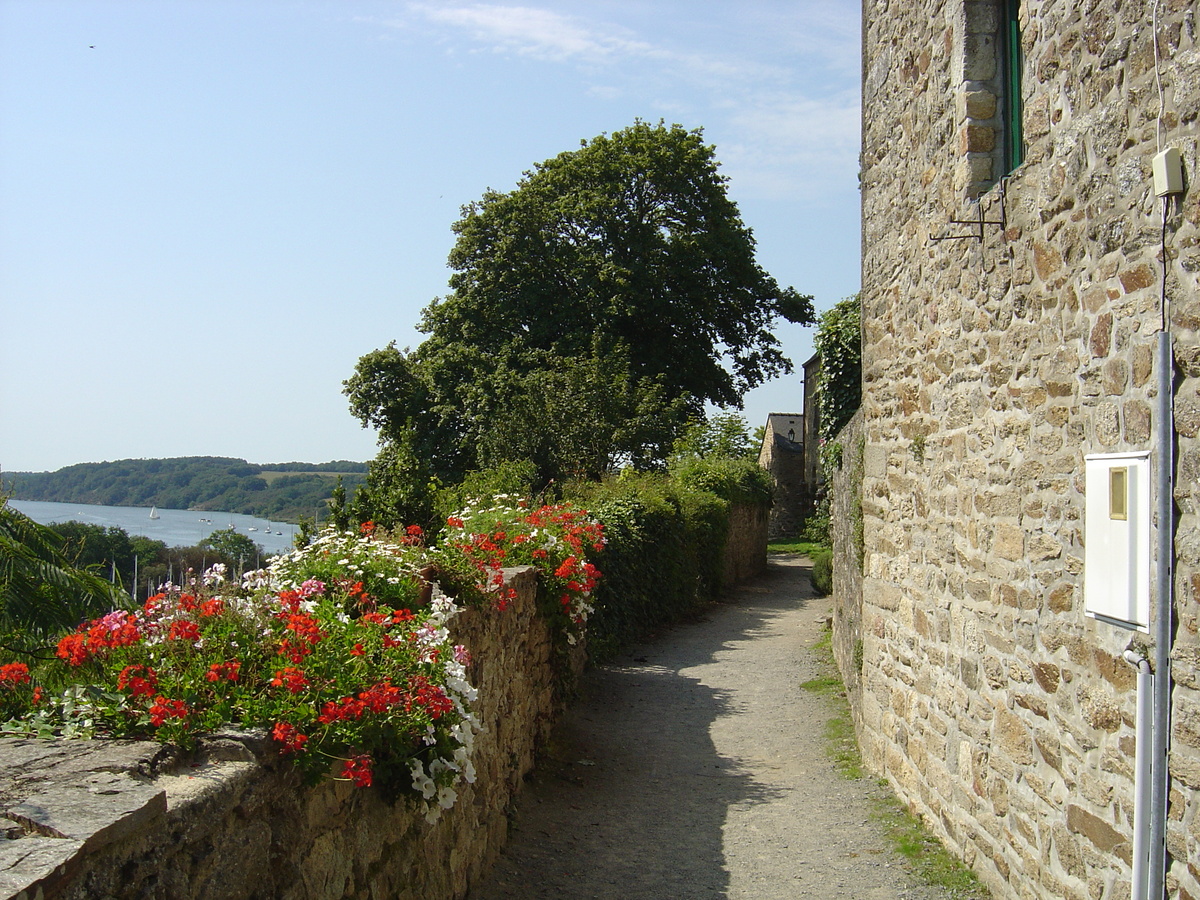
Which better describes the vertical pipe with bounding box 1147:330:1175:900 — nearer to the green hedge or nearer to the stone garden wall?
the stone garden wall

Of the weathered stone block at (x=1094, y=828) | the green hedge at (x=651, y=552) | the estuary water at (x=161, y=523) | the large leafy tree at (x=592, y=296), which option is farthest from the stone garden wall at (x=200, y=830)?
the large leafy tree at (x=592, y=296)

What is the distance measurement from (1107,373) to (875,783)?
4121 millimetres

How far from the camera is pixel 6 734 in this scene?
8.64ft

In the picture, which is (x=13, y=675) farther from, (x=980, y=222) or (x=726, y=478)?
(x=726, y=478)

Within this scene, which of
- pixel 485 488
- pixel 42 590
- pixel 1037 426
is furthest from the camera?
pixel 485 488

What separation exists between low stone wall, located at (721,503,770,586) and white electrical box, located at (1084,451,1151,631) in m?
14.5

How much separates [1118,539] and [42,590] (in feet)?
17.4

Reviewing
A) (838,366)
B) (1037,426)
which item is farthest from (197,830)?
(838,366)

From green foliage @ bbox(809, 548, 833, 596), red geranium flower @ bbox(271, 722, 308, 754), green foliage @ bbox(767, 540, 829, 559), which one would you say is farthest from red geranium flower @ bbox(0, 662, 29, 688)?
green foliage @ bbox(767, 540, 829, 559)

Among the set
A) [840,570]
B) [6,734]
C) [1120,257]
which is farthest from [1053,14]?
[840,570]

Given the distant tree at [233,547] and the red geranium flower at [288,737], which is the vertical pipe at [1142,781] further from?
the distant tree at [233,547]

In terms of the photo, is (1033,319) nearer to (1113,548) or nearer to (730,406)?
(1113,548)

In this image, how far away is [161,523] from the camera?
11461 millimetres

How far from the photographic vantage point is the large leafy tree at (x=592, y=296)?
25.1m
